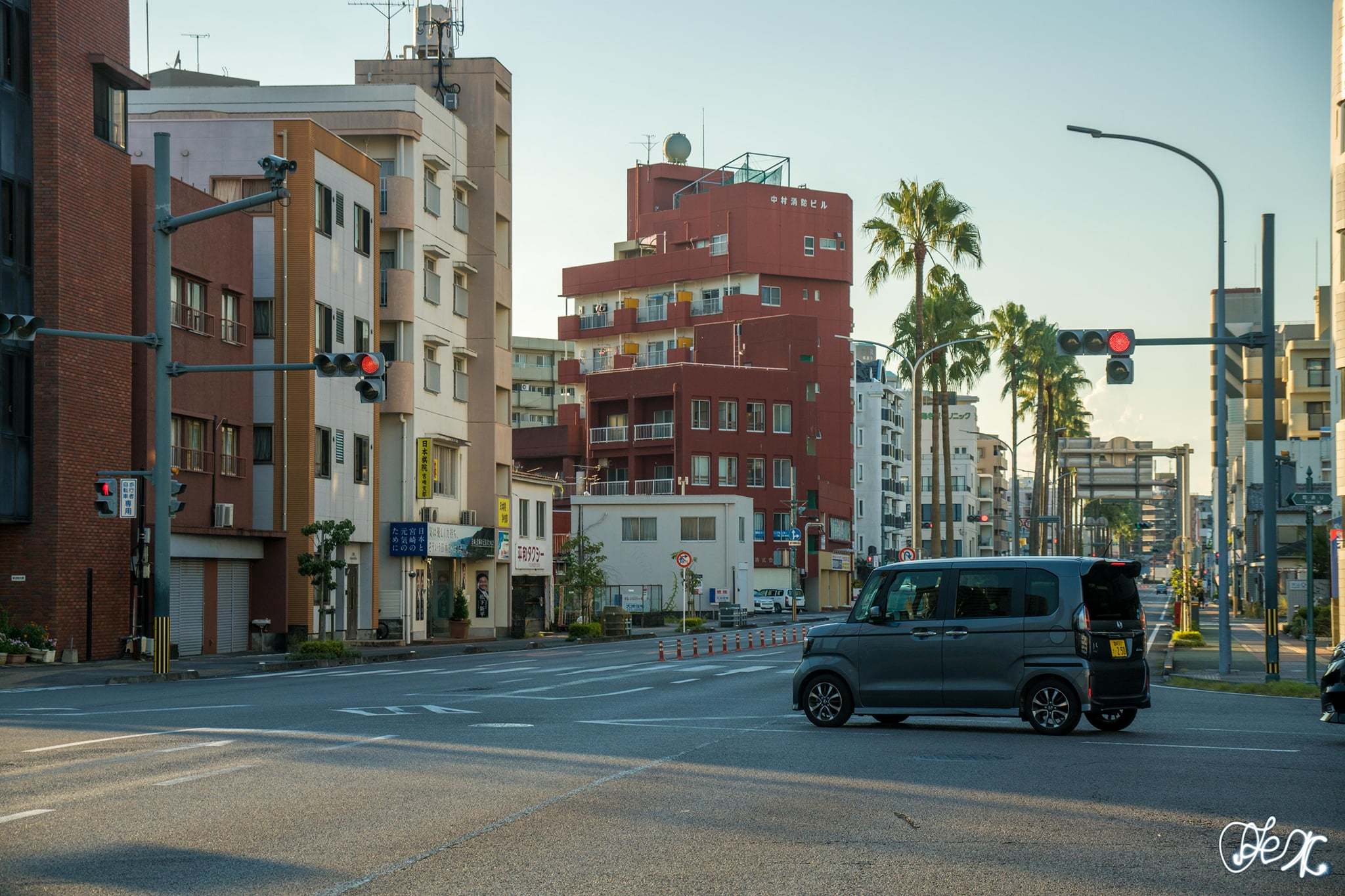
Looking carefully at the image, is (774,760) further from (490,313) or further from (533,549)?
(533,549)

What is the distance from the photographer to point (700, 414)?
9256 cm

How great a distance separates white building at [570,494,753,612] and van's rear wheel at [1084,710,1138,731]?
68.8 metres

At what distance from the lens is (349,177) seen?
51438 mm

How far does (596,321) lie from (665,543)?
1024 inches

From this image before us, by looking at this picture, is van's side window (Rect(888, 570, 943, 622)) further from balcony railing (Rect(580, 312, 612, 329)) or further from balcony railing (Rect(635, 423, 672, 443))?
balcony railing (Rect(580, 312, 612, 329))

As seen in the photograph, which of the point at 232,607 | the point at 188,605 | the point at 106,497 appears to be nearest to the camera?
the point at 106,497

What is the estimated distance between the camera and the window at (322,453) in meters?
47.8

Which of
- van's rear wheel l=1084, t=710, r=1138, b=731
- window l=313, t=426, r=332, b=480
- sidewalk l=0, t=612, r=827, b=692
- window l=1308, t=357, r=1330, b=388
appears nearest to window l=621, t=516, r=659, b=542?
sidewalk l=0, t=612, r=827, b=692

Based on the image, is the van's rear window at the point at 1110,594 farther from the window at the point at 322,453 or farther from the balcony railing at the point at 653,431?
the balcony railing at the point at 653,431

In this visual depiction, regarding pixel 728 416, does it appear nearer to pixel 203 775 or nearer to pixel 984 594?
pixel 984 594

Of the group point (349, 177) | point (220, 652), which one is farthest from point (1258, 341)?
point (349, 177)

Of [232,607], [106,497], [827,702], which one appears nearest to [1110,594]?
[827,702]

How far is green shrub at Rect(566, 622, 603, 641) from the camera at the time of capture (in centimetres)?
5684

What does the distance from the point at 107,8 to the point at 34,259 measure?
22.3ft
